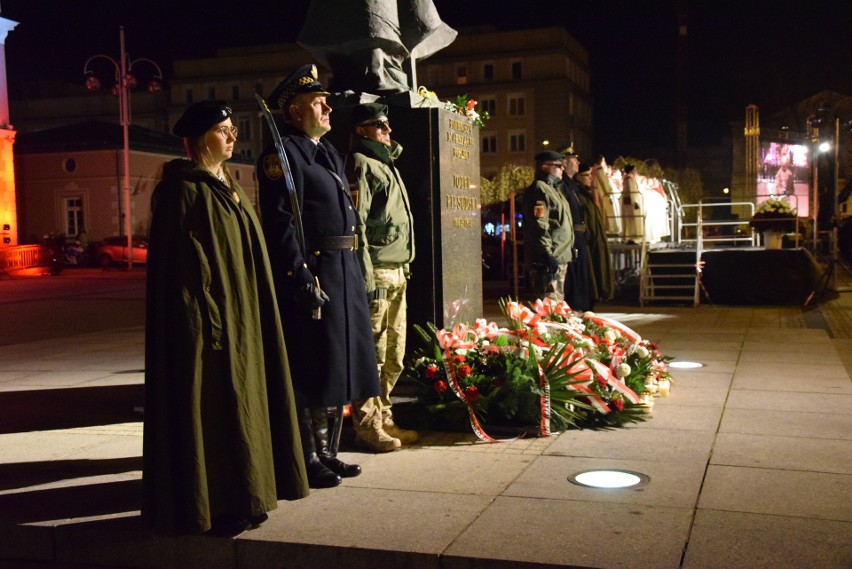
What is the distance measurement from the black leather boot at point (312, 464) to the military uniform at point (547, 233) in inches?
202

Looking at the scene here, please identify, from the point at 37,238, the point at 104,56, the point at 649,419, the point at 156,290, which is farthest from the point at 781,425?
the point at 37,238

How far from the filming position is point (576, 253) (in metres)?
11.0

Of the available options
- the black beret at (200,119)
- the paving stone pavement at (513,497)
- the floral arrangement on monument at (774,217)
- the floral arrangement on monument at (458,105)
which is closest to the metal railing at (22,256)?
the floral arrangement on monument at (774,217)

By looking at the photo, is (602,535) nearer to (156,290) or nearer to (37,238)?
(156,290)

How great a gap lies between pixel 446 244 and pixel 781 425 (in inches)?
108

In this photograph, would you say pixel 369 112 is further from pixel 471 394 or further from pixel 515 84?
pixel 515 84

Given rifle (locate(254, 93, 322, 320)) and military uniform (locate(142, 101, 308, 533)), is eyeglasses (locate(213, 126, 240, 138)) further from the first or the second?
rifle (locate(254, 93, 322, 320))

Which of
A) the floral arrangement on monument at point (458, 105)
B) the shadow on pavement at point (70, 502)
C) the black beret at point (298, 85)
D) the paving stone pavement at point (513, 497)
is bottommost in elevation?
the shadow on pavement at point (70, 502)

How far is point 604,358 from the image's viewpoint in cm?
721

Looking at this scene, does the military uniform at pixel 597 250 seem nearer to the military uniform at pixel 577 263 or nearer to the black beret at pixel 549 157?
the military uniform at pixel 577 263

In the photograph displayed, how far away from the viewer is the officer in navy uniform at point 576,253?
439 inches

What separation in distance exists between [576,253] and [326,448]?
5951mm

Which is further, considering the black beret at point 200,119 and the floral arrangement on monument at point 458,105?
the floral arrangement on monument at point 458,105

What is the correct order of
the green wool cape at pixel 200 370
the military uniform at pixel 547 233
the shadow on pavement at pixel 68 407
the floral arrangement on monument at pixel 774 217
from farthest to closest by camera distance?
the floral arrangement on monument at pixel 774 217 < the military uniform at pixel 547 233 < the shadow on pavement at pixel 68 407 < the green wool cape at pixel 200 370
